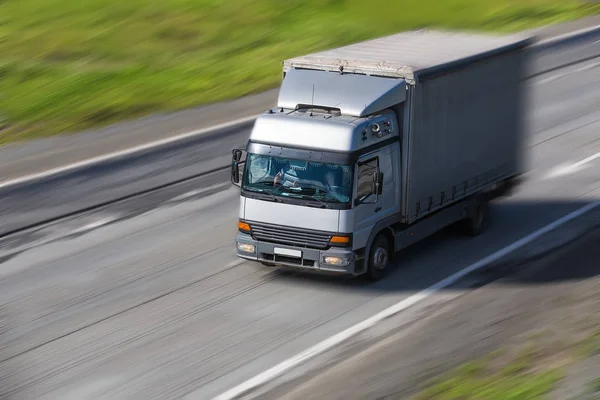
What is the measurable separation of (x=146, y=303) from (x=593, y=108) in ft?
59.1

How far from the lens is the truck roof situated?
1836 cm

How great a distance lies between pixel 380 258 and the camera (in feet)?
61.2

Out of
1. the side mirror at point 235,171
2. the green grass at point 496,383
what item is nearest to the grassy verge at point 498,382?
the green grass at point 496,383

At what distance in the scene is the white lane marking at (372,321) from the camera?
14.9m

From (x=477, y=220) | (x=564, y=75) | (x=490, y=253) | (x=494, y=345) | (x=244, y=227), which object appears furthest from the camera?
(x=564, y=75)

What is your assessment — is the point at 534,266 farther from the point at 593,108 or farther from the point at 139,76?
the point at 139,76

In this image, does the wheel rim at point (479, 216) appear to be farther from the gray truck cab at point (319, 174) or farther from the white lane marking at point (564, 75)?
the white lane marking at point (564, 75)

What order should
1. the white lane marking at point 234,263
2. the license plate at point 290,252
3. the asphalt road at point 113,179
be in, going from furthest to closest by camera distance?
1. the asphalt road at point 113,179
2. the white lane marking at point 234,263
3. the license plate at point 290,252

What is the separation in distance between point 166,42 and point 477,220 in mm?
17777

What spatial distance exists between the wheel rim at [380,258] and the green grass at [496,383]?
12.8ft

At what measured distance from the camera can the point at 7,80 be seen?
106 ft

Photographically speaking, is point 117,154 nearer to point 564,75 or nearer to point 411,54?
point 411,54

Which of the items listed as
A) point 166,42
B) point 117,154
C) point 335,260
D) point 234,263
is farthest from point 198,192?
point 166,42

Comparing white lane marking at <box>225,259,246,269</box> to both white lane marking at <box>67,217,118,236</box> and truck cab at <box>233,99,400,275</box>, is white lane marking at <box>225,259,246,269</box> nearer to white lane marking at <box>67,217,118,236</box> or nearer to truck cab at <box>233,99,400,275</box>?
truck cab at <box>233,99,400,275</box>
